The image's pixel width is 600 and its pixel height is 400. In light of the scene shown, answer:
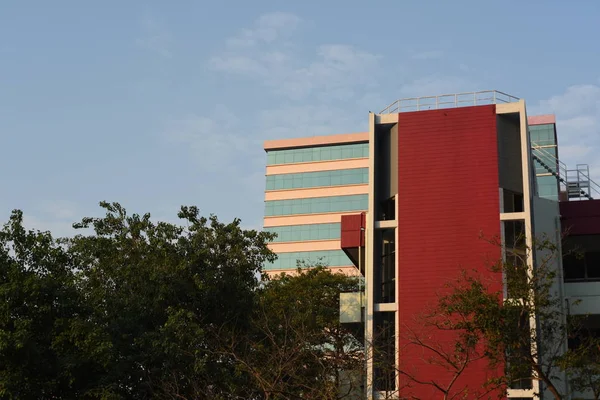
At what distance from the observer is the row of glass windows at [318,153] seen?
81219 millimetres

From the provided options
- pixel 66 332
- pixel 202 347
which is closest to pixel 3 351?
pixel 66 332

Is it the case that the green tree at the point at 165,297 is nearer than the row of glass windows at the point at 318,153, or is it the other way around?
the green tree at the point at 165,297

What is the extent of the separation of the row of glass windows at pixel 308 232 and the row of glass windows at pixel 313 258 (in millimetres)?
1421

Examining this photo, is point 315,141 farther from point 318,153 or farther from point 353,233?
point 353,233

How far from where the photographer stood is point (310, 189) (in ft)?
268

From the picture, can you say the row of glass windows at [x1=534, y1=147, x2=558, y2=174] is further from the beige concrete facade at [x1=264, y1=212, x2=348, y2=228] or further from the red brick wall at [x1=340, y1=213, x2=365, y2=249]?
the red brick wall at [x1=340, y1=213, x2=365, y2=249]

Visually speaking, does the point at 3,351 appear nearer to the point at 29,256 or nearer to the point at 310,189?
the point at 29,256

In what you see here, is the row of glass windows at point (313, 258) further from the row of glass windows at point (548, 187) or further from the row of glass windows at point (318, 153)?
the row of glass windows at point (548, 187)

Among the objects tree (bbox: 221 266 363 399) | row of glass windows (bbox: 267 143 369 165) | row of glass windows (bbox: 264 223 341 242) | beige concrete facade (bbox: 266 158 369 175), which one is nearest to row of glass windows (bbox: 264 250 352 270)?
row of glass windows (bbox: 264 223 341 242)

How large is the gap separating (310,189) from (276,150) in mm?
5668

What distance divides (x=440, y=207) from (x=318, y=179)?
50.0m

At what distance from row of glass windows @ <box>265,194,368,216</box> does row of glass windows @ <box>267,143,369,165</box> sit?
407 cm

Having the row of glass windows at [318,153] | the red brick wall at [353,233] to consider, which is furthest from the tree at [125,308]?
the row of glass windows at [318,153]

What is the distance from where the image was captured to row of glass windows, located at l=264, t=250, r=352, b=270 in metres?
77.6
